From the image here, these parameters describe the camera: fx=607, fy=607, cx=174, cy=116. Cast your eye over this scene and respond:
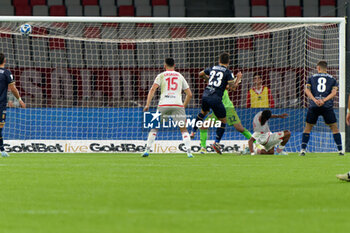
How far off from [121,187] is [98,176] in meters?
1.29

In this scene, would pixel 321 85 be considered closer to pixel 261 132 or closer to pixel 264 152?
pixel 261 132

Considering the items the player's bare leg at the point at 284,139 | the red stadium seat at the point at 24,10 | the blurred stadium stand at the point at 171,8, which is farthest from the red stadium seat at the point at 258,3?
the player's bare leg at the point at 284,139

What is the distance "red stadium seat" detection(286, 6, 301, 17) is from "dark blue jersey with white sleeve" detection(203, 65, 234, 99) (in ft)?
34.9

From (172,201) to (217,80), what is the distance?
23.6 ft

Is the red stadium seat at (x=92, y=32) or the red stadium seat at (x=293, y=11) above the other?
the red stadium seat at (x=293, y=11)

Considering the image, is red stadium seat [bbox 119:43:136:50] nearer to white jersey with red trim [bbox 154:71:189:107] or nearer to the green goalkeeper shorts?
the green goalkeeper shorts

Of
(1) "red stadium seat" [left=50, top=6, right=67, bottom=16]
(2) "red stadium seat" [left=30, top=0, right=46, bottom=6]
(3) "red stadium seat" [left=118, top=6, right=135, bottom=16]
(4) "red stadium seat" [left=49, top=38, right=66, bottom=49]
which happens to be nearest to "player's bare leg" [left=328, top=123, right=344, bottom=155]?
(4) "red stadium seat" [left=49, top=38, right=66, bottom=49]

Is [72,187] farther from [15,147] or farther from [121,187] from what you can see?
[15,147]

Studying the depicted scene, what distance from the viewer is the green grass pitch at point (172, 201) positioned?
12.5 feet

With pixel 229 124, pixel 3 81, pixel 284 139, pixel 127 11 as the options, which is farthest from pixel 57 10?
pixel 284 139

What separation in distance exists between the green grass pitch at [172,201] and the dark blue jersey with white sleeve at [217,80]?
3994 millimetres

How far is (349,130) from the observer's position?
563 inches

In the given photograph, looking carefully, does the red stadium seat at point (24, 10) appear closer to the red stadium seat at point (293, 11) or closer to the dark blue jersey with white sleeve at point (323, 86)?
the red stadium seat at point (293, 11)

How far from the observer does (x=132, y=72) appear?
56.9ft
